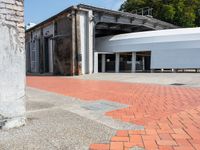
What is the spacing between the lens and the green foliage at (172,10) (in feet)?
134

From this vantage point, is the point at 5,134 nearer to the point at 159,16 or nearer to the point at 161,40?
the point at 161,40

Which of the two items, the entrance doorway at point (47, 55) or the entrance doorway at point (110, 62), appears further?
the entrance doorway at point (110, 62)

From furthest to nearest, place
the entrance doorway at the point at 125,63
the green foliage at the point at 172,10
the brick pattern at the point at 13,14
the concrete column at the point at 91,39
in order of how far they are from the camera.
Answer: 1. the green foliage at the point at 172,10
2. the entrance doorway at the point at 125,63
3. the concrete column at the point at 91,39
4. the brick pattern at the point at 13,14

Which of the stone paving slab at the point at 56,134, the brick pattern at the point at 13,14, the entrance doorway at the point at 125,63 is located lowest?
the stone paving slab at the point at 56,134

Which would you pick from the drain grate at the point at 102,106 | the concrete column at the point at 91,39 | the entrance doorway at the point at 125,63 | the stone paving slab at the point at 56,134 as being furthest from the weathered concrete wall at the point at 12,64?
the entrance doorway at the point at 125,63

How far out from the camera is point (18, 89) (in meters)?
4.39

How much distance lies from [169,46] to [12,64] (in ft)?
72.5

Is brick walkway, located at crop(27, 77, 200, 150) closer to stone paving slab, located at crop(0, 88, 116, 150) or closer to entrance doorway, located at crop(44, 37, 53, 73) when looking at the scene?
stone paving slab, located at crop(0, 88, 116, 150)

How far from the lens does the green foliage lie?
134 feet

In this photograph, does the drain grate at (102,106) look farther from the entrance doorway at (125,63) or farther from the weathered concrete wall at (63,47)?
the entrance doorway at (125,63)

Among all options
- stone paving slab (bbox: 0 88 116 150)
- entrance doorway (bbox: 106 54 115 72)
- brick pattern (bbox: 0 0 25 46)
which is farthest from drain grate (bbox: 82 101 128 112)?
entrance doorway (bbox: 106 54 115 72)

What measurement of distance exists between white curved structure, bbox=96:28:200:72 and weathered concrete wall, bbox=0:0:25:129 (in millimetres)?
21710

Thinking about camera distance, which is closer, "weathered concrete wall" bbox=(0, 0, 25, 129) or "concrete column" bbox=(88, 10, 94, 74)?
"weathered concrete wall" bbox=(0, 0, 25, 129)

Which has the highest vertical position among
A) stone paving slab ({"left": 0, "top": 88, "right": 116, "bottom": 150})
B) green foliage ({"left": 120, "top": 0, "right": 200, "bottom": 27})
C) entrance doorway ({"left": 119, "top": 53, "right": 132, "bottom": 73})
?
green foliage ({"left": 120, "top": 0, "right": 200, "bottom": 27})
